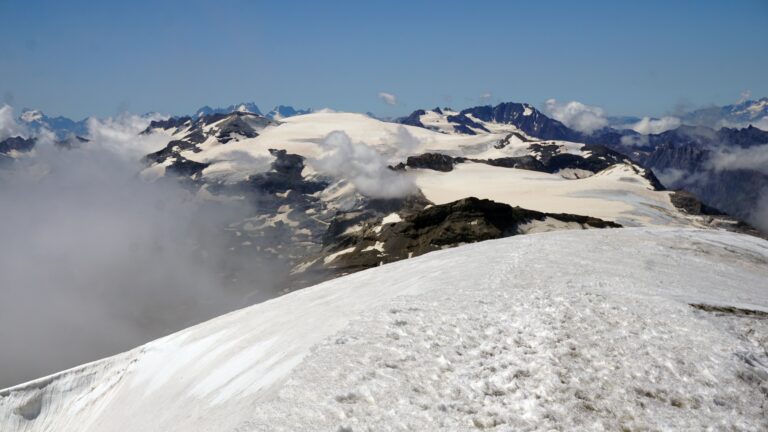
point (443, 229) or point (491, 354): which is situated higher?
point (491, 354)

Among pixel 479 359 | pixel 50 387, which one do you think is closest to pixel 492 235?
pixel 50 387

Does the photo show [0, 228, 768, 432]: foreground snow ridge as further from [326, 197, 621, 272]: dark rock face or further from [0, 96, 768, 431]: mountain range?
[326, 197, 621, 272]: dark rock face

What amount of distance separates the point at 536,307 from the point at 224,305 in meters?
182

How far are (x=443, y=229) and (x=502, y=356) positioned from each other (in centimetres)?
11622

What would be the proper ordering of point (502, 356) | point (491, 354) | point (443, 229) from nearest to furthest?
1. point (502, 356)
2. point (491, 354)
3. point (443, 229)

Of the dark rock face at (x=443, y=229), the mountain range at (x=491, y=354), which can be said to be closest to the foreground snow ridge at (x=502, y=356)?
the mountain range at (x=491, y=354)

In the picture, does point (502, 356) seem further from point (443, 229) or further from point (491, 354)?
point (443, 229)

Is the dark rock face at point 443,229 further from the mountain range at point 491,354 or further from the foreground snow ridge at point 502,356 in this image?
the foreground snow ridge at point 502,356

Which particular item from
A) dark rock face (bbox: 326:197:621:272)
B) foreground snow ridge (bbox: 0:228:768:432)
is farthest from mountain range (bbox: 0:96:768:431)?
dark rock face (bbox: 326:197:621:272)

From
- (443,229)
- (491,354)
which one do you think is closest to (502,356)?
(491,354)

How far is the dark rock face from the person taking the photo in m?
127

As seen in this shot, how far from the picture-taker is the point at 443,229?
130000mm

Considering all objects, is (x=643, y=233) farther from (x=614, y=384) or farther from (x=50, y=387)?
(x=50, y=387)

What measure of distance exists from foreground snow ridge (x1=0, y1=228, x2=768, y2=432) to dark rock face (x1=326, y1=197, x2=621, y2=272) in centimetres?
9739
